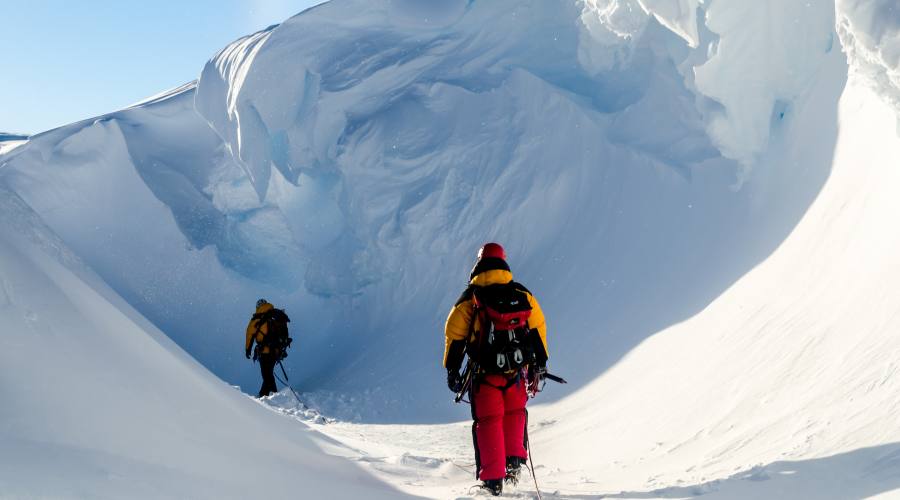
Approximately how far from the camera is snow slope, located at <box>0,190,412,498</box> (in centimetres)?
Answer: 284

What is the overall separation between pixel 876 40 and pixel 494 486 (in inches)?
144

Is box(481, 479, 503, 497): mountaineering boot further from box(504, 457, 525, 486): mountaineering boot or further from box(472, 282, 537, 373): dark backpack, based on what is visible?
box(472, 282, 537, 373): dark backpack

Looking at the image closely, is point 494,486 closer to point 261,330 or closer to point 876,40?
point 876,40

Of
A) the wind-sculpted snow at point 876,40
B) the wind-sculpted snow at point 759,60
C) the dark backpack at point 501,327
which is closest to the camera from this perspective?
the dark backpack at point 501,327

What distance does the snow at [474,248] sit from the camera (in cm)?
377

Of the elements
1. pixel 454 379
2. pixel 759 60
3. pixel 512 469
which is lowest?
pixel 512 469

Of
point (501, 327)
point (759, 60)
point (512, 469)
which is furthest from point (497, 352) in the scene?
point (759, 60)

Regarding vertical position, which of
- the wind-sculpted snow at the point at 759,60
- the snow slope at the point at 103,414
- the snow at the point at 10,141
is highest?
the snow at the point at 10,141

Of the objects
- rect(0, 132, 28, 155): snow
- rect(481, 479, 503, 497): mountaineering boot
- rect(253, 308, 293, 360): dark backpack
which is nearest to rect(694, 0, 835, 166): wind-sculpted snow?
rect(253, 308, 293, 360): dark backpack

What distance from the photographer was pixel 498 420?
457cm

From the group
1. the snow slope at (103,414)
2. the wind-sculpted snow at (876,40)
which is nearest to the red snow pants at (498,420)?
the snow slope at (103,414)

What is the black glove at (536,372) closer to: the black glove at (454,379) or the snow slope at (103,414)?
the black glove at (454,379)

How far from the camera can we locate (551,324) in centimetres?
1088

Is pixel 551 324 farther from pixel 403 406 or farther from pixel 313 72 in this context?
pixel 313 72
